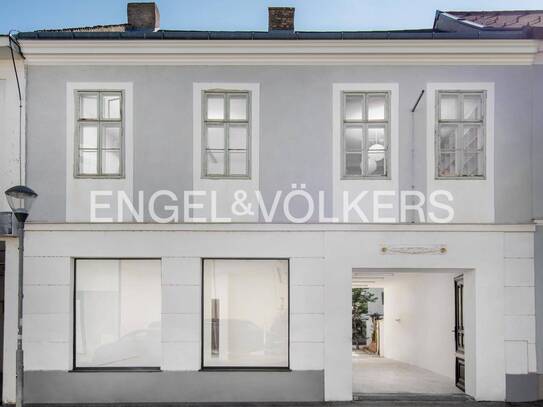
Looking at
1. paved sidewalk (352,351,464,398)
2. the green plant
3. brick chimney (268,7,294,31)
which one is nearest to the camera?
paved sidewalk (352,351,464,398)

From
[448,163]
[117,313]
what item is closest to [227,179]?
[117,313]

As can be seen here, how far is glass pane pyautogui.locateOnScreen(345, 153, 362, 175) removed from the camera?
11.4 meters

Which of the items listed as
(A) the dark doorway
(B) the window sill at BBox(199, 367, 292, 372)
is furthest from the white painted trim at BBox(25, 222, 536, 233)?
(B) the window sill at BBox(199, 367, 292, 372)

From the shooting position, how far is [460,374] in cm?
1220

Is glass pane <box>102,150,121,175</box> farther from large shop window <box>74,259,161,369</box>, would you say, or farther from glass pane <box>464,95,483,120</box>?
glass pane <box>464,95,483,120</box>

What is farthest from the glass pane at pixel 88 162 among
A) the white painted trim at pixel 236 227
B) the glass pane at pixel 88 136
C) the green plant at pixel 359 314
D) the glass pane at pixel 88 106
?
the green plant at pixel 359 314

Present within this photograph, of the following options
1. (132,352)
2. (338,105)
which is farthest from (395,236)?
(132,352)

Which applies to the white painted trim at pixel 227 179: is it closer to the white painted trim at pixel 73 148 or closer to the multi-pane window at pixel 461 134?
the white painted trim at pixel 73 148

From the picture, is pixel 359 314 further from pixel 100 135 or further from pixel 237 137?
pixel 100 135

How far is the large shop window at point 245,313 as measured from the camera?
11.3 metres

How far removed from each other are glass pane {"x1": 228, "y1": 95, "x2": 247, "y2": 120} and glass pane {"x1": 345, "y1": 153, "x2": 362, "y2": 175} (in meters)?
2.06

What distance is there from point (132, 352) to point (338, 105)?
19.4 feet

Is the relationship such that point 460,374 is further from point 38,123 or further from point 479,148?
point 38,123

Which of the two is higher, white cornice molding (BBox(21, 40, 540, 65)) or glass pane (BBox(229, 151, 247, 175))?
white cornice molding (BBox(21, 40, 540, 65))
